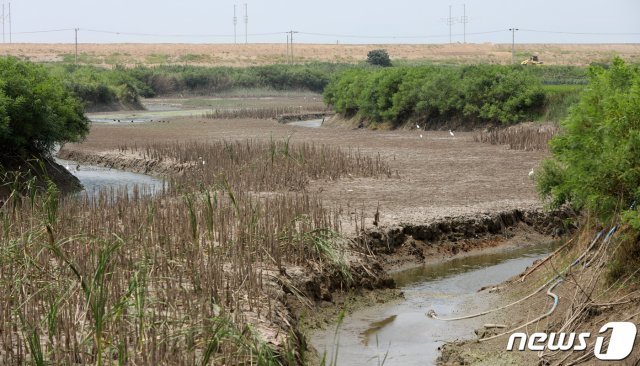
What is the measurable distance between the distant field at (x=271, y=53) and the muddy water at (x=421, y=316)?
10494 cm

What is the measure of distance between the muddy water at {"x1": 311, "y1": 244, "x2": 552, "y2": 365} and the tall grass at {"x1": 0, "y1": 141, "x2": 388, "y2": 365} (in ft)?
2.54

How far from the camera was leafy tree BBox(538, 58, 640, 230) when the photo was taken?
31.2 ft

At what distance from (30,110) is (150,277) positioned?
11761 mm

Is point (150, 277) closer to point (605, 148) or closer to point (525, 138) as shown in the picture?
point (605, 148)

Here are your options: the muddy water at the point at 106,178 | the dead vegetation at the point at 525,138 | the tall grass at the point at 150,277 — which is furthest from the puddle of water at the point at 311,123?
the tall grass at the point at 150,277

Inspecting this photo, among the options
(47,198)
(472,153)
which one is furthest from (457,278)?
(472,153)

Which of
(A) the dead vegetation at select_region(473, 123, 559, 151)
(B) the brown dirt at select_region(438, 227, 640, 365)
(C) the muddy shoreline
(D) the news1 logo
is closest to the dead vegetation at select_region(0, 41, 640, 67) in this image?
(A) the dead vegetation at select_region(473, 123, 559, 151)

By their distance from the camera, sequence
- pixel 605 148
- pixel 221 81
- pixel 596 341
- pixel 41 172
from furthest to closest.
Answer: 1. pixel 221 81
2. pixel 41 172
3. pixel 605 148
4. pixel 596 341

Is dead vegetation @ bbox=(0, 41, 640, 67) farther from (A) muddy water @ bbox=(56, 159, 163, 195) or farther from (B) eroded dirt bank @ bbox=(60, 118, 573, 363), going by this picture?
(B) eroded dirt bank @ bbox=(60, 118, 573, 363)

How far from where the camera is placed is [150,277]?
394 inches

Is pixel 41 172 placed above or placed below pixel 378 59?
below

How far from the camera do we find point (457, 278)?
45.8ft

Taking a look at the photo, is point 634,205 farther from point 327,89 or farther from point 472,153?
point 327,89

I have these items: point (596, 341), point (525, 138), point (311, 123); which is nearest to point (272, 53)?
point (311, 123)
